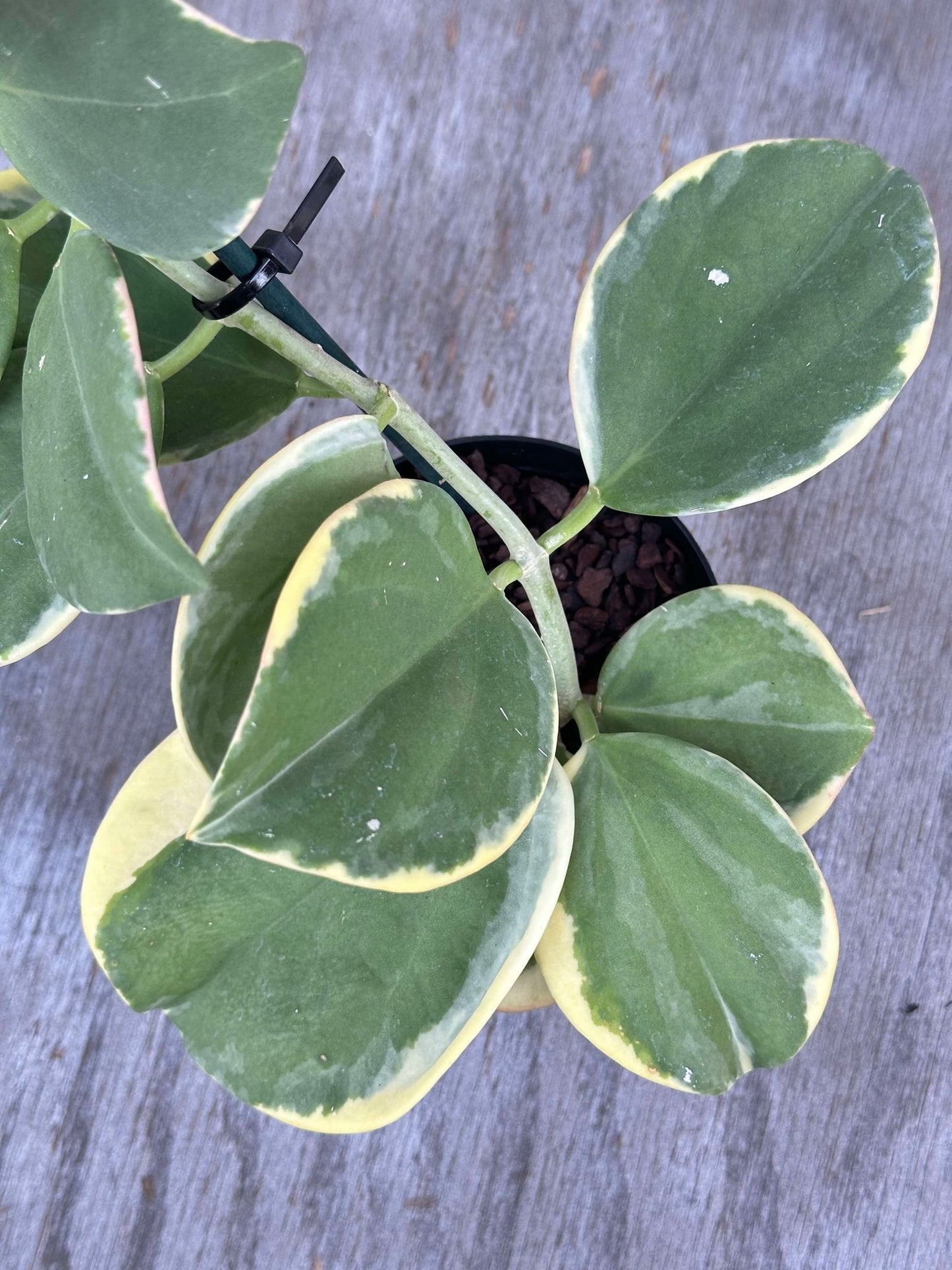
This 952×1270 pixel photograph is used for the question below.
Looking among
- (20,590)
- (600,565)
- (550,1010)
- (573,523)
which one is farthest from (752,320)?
(550,1010)

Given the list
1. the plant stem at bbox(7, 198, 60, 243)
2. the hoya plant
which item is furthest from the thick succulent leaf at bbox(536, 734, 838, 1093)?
the plant stem at bbox(7, 198, 60, 243)

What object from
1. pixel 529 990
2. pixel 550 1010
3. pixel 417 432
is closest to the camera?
pixel 417 432

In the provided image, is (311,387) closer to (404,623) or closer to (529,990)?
(404,623)

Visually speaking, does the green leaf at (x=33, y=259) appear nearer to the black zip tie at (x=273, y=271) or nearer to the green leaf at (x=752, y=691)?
the black zip tie at (x=273, y=271)

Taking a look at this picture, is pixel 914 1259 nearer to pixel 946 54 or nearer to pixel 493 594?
pixel 493 594

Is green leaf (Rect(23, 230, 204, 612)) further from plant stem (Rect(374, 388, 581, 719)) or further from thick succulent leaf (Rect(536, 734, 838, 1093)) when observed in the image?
thick succulent leaf (Rect(536, 734, 838, 1093))

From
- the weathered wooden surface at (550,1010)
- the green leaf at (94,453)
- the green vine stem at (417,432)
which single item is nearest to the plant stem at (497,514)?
the green vine stem at (417,432)

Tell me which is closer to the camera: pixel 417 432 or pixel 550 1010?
pixel 417 432

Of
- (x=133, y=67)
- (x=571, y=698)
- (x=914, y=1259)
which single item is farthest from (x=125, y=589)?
(x=914, y=1259)
